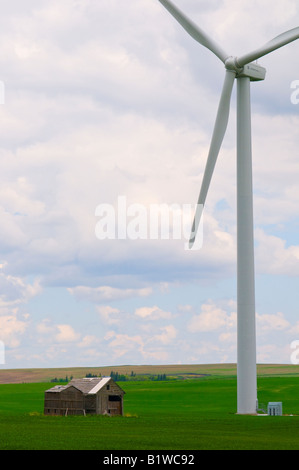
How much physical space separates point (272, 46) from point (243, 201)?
12.0 meters

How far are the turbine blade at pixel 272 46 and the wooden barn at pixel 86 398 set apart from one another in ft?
90.4

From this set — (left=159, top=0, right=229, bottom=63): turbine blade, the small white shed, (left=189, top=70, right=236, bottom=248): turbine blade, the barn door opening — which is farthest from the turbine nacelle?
the barn door opening

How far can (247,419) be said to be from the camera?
48031 mm

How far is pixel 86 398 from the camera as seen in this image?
53562 millimetres

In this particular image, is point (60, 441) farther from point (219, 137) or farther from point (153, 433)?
point (219, 137)

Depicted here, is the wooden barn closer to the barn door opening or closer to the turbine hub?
the barn door opening

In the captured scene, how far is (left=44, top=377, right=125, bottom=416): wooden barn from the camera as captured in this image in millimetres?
53500

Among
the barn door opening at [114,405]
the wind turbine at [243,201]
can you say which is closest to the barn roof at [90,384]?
the barn door opening at [114,405]

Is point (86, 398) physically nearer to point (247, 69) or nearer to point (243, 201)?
point (243, 201)

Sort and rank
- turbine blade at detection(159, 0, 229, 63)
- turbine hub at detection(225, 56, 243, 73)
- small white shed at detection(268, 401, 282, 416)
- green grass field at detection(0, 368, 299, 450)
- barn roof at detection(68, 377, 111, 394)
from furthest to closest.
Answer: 1. turbine blade at detection(159, 0, 229, 63)
2. small white shed at detection(268, 401, 282, 416)
3. turbine hub at detection(225, 56, 243, 73)
4. barn roof at detection(68, 377, 111, 394)
5. green grass field at detection(0, 368, 299, 450)

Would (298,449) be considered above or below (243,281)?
below
